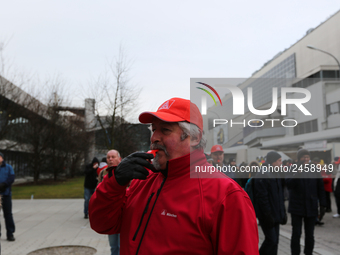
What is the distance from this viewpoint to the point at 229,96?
3445mm

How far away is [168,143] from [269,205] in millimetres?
3968

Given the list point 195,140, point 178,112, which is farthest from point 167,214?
point 178,112

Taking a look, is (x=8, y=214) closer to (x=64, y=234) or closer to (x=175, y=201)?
(x=64, y=234)

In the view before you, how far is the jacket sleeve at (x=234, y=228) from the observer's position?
68.2 inches

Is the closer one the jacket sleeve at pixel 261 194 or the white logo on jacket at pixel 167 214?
the white logo on jacket at pixel 167 214

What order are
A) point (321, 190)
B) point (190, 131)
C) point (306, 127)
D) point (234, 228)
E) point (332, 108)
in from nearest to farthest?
1. point (234, 228)
2. point (190, 131)
3. point (306, 127)
4. point (332, 108)
5. point (321, 190)

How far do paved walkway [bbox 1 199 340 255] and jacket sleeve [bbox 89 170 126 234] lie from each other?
4.96 meters

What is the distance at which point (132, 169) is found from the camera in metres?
2.00

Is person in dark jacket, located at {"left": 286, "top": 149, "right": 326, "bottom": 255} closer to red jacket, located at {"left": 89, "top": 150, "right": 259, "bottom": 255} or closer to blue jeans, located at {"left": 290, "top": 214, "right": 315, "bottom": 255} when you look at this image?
blue jeans, located at {"left": 290, "top": 214, "right": 315, "bottom": 255}

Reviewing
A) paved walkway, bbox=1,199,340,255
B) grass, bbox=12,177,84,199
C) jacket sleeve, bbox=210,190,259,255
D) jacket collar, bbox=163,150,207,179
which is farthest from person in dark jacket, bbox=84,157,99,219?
jacket sleeve, bbox=210,190,259,255

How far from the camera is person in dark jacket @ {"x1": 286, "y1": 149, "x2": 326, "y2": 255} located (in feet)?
19.0

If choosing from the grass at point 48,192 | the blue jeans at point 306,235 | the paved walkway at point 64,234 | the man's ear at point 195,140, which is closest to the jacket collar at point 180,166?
the man's ear at point 195,140

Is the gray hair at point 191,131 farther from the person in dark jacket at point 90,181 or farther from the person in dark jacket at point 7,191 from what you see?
the person in dark jacket at point 90,181

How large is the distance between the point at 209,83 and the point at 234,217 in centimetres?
187
